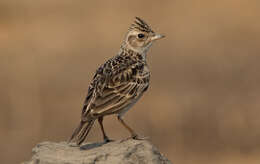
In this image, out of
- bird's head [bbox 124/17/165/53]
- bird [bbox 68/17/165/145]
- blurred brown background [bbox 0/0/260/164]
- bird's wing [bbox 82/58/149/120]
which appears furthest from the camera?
blurred brown background [bbox 0/0/260/164]

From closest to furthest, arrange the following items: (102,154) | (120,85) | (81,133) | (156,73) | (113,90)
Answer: (102,154), (81,133), (113,90), (120,85), (156,73)

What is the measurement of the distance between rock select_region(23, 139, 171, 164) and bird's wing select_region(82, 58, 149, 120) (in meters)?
0.52

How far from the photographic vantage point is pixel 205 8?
3027cm

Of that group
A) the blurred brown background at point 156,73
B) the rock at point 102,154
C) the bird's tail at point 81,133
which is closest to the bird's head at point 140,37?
the rock at point 102,154

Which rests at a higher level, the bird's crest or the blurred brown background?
the bird's crest

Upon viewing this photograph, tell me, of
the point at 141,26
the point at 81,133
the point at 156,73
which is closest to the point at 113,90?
the point at 81,133


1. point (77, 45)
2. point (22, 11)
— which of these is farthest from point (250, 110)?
point (22, 11)

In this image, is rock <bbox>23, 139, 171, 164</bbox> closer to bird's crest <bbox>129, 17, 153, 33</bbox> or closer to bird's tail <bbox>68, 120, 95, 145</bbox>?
bird's tail <bbox>68, 120, 95, 145</bbox>

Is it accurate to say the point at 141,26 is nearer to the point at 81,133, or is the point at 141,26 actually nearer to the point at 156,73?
the point at 81,133

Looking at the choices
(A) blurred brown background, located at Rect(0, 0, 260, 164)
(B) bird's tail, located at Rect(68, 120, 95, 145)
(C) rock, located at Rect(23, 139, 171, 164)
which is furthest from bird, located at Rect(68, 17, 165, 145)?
(A) blurred brown background, located at Rect(0, 0, 260, 164)

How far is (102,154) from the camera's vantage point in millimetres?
11945

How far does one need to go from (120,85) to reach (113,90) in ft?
0.69

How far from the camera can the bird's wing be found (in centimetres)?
1228

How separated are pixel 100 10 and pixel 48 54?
161 inches
